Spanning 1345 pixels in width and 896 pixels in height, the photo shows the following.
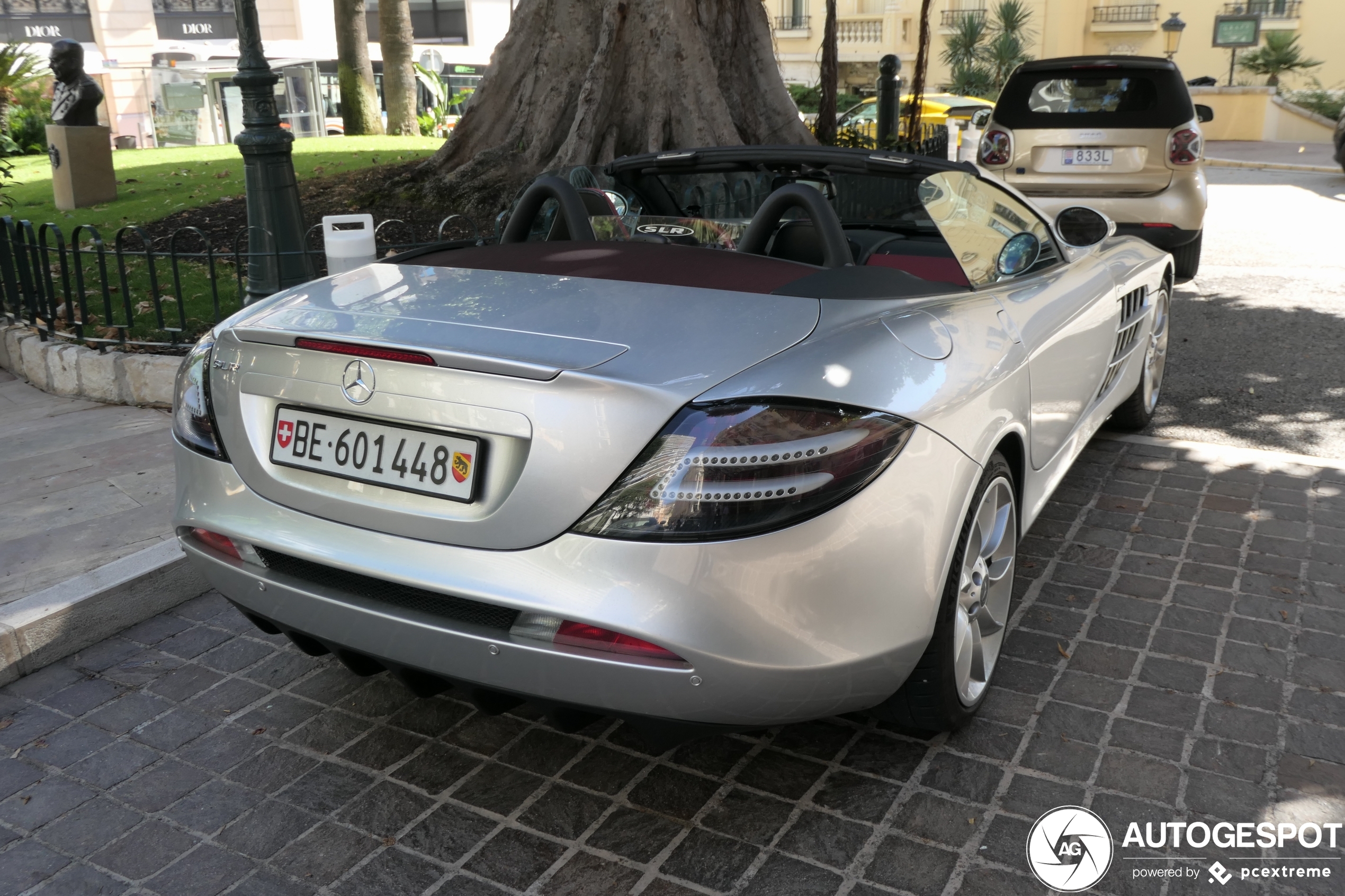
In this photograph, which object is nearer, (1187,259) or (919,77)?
(1187,259)

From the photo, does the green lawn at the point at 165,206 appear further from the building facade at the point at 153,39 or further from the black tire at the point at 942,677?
the building facade at the point at 153,39

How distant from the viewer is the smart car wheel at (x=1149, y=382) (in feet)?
17.9

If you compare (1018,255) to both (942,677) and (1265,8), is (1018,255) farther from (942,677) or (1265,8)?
(1265,8)

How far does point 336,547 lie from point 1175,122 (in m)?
8.63

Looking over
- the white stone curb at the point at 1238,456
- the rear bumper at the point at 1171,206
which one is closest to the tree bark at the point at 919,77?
the rear bumper at the point at 1171,206

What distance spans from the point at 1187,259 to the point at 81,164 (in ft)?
39.4

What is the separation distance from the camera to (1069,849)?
2607mm

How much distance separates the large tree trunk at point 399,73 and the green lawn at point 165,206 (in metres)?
1.81

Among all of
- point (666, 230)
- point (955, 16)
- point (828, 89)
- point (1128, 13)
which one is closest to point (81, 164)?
point (828, 89)

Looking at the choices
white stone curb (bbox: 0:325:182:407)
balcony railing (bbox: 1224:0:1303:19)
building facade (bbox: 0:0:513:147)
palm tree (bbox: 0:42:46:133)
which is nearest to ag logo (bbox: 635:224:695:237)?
white stone curb (bbox: 0:325:182:407)

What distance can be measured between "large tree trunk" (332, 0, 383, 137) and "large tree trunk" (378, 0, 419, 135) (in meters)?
0.37

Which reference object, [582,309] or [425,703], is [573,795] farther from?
[582,309]

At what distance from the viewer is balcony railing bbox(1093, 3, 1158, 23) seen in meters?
45.2

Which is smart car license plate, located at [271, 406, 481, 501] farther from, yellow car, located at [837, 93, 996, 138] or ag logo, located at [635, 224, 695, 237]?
yellow car, located at [837, 93, 996, 138]
